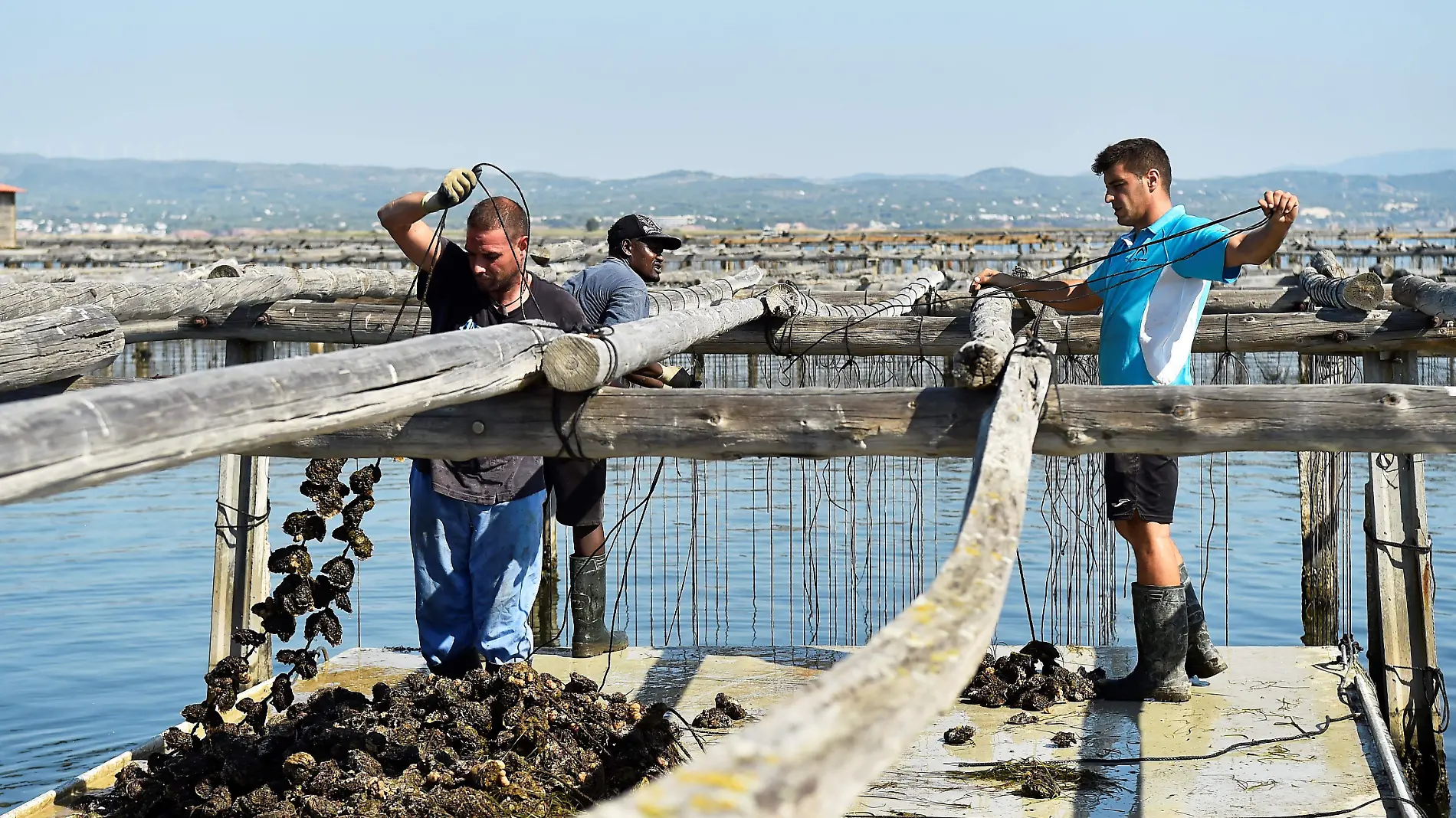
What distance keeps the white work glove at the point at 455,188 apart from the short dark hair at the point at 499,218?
0.26 metres

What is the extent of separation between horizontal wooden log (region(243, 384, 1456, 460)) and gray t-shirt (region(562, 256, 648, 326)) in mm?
2364

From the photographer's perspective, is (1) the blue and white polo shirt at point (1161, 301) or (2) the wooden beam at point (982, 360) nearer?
(2) the wooden beam at point (982, 360)

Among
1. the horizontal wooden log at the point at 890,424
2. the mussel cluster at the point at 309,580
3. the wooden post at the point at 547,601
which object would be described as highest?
the horizontal wooden log at the point at 890,424

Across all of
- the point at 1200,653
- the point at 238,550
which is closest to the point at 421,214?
the point at 238,550

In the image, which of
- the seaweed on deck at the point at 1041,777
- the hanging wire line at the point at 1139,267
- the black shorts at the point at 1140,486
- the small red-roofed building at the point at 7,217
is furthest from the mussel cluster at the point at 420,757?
the small red-roofed building at the point at 7,217

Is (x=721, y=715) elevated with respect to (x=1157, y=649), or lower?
lower

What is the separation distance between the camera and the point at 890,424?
4152 mm

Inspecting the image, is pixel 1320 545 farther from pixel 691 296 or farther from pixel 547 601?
pixel 547 601

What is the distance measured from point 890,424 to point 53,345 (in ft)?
7.52

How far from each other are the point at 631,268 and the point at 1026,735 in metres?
3.02

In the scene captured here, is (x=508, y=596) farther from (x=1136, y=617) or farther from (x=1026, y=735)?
(x=1136, y=617)

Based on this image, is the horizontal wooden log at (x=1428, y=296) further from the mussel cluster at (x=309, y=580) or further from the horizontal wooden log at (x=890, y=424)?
the mussel cluster at (x=309, y=580)

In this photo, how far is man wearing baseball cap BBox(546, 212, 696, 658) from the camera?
675 centimetres

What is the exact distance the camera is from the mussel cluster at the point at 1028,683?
6059 millimetres
